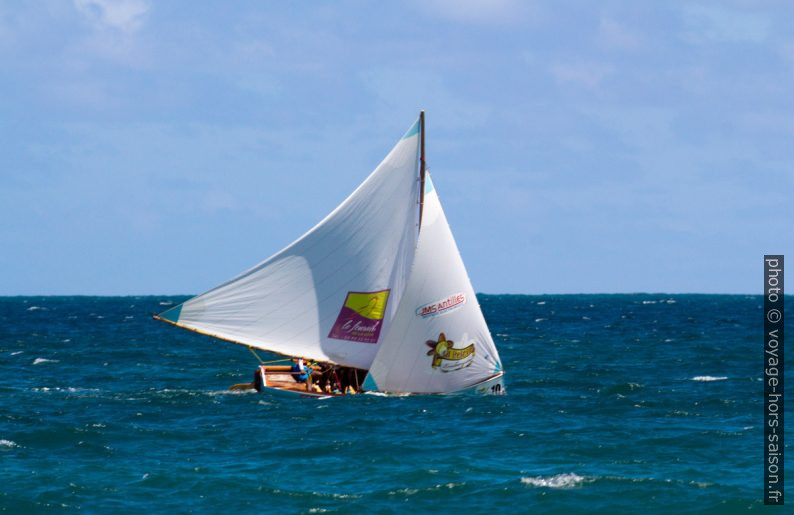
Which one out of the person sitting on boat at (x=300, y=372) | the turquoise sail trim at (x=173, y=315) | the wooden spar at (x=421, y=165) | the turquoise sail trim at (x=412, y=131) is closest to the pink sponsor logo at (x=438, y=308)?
the wooden spar at (x=421, y=165)

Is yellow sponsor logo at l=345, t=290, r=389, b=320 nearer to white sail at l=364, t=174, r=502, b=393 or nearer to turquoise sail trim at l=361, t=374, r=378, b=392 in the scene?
white sail at l=364, t=174, r=502, b=393

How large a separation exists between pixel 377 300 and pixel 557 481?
15530 millimetres

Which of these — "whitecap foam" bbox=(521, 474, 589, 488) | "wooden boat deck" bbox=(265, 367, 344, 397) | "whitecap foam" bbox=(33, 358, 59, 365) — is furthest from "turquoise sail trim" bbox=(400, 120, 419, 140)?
A: "whitecap foam" bbox=(33, 358, 59, 365)

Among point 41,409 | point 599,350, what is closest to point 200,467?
point 41,409

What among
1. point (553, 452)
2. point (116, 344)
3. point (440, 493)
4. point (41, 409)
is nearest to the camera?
point (440, 493)

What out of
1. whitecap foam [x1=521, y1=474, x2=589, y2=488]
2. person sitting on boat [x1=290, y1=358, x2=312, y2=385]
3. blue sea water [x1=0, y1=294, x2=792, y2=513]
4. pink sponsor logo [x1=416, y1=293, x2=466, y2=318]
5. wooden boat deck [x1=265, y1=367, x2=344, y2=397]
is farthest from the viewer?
person sitting on boat [x1=290, y1=358, x2=312, y2=385]

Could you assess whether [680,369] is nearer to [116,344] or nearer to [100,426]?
[100,426]

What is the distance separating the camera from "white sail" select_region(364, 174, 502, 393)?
41.0 m

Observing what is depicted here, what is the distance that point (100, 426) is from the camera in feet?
120

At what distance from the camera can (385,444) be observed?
33625mm

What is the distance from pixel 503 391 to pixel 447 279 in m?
6.19

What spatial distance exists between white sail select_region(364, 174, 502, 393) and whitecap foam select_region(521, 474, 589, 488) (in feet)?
41.5

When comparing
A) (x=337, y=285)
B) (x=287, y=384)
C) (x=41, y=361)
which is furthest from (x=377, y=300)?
(x=41, y=361)

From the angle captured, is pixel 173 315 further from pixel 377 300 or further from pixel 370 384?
pixel 370 384
